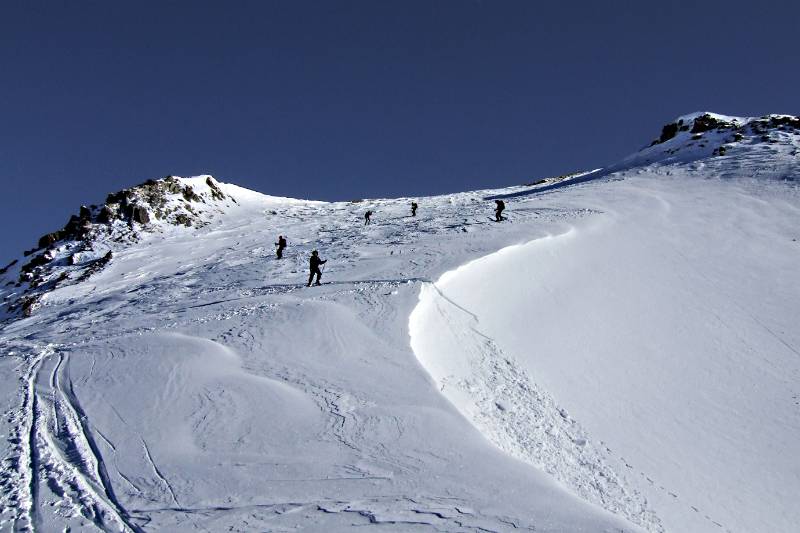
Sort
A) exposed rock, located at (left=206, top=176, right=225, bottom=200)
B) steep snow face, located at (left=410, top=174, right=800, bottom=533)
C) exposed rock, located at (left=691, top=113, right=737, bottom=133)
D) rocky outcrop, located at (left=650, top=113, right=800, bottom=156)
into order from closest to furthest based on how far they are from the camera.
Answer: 1. steep snow face, located at (left=410, top=174, right=800, bottom=533)
2. rocky outcrop, located at (left=650, top=113, right=800, bottom=156)
3. exposed rock, located at (left=206, top=176, right=225, bottom=200)
4. exposed rock, located at (left=691, top=113, right=737, bottom=133)

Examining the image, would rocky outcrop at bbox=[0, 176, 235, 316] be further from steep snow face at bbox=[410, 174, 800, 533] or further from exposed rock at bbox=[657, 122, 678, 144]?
exposed rock at bbox=[657, 122, 678, 144]

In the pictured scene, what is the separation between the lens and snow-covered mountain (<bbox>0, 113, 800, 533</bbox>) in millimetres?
7383

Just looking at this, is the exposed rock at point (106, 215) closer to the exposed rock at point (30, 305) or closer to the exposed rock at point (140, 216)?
the exposed rock at point (140, 216)

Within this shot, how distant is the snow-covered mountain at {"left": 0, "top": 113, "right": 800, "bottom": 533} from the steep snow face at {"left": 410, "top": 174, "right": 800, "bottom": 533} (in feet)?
0.23

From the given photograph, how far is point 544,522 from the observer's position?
674cm

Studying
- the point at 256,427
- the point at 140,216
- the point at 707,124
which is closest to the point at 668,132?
the point at 707,124

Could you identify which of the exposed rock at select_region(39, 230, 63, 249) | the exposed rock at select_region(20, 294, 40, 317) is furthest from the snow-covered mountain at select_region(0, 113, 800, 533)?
the exposed rock at select_region(39, 230, 63, 249)

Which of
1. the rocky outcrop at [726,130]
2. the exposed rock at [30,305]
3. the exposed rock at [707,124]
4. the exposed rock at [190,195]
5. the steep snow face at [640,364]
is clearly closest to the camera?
the steep snow face at [640,364]

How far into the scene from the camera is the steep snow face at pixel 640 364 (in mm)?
10211

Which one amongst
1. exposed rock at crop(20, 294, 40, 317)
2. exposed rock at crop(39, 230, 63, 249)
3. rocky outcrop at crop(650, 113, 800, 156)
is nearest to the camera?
exposed rock at crop(20, 294, 40, 317)

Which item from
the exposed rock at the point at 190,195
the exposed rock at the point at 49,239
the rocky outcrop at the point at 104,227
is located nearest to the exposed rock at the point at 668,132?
the rocky outcrop at the point at 104,227

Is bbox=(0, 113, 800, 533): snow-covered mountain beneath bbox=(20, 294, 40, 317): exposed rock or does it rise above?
→ above

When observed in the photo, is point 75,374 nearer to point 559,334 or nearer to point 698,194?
point 559,334

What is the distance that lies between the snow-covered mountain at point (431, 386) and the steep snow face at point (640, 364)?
70 millimetres
